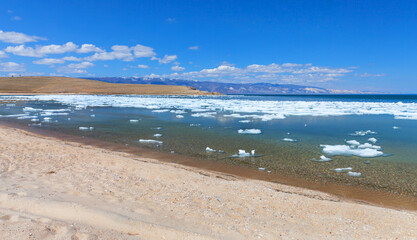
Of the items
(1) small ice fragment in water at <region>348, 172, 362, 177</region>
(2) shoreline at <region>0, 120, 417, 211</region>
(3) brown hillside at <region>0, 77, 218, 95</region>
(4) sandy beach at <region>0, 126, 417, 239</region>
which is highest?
(3) brown hillside at <region>0, 77, 218, 95</region>

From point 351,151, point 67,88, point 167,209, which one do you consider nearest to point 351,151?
point 351,151

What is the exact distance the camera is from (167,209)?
3.80 meters

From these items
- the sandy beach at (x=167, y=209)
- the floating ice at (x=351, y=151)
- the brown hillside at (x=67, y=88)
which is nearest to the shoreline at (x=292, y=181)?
the sandy beach at (x=167, y=209)

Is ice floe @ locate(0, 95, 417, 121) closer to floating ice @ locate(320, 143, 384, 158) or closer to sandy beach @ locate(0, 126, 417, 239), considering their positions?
floating ice @ locate(320, 143, 384, 158)

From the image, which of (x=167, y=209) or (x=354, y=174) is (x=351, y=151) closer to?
(x=354, y=174)

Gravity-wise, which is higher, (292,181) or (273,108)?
(273,108)

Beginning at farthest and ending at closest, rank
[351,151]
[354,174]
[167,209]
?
[351,151] < [354,174] < [167,209]

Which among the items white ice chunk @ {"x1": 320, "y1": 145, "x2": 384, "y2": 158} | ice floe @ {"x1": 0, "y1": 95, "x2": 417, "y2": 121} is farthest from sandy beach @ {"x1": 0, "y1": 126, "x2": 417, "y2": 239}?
ice floe @ {"x1": 0, "y1": 95, "x2": 417, "y2": 121}

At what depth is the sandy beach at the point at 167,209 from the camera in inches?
120

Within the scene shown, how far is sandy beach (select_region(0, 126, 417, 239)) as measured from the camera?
3.06 m

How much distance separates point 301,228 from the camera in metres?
3.50

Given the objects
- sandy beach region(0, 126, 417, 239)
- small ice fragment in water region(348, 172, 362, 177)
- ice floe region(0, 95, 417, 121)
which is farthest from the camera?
ice floe region(0, 95, 417, 121)

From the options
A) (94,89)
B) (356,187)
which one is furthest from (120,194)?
(94,89)

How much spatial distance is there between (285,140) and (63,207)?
8.63 m
